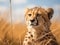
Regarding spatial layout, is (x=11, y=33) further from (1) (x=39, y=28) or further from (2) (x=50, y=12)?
(2) (x=50, y=12)

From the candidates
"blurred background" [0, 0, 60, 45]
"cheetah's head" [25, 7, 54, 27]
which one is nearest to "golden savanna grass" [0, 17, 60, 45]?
"blurred background" [0, 0, 60, 45]

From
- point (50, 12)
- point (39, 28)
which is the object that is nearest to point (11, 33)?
point (39, 28)

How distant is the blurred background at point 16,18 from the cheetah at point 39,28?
0.05 meters

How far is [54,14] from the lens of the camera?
10.3 feet

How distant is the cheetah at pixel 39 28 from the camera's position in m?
3.08

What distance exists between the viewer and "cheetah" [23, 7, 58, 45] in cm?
308

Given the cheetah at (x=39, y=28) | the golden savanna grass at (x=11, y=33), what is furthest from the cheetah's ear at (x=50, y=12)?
the golden savanna grass at (x=11, y=33)

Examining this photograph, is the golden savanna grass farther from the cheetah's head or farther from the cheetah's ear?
the cheetah's ear

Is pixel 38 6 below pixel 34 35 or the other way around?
the other way around

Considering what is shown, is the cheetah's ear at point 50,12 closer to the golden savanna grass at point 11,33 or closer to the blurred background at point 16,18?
the blurred background at point 16,18

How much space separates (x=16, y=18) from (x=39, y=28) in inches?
9.8

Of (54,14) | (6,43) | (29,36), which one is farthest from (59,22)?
(6,43)

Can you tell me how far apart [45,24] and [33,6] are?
212 millimetres

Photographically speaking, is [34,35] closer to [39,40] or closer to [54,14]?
[39,40]
